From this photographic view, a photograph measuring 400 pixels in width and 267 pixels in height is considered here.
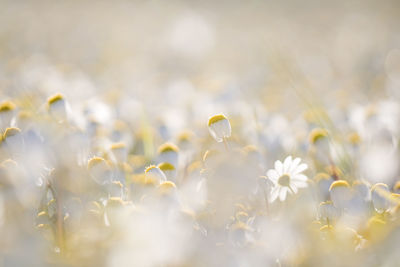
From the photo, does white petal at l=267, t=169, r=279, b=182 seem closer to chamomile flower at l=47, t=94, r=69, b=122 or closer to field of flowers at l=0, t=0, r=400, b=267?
field of flowers at l=0, t=0, r=400, b=267

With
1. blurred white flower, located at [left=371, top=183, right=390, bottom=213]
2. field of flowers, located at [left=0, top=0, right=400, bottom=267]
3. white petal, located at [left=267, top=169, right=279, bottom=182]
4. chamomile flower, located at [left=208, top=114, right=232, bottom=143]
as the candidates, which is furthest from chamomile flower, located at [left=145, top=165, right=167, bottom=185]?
blurred white flower, located at [left=371, top=183, right=390, bottom=213]

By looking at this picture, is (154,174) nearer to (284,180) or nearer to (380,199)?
(284,180)

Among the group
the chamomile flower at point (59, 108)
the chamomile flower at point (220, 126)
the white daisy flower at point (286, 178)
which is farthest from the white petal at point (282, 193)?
the chamomile flower at point (59, 108)

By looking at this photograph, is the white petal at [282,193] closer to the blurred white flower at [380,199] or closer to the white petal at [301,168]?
the white petal at [301,168]

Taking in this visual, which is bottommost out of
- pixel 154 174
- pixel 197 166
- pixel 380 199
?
pixel 380 199

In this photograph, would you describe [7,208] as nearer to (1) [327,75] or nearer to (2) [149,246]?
(2) [149,246]

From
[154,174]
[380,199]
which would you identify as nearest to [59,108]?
[154,174]

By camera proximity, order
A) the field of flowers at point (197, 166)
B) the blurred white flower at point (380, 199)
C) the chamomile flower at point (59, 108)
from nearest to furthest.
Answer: the field of flowers at point (197, 166) < the blurred white flower at point (380, 199) < the chamomile flower at point (59, 108)
